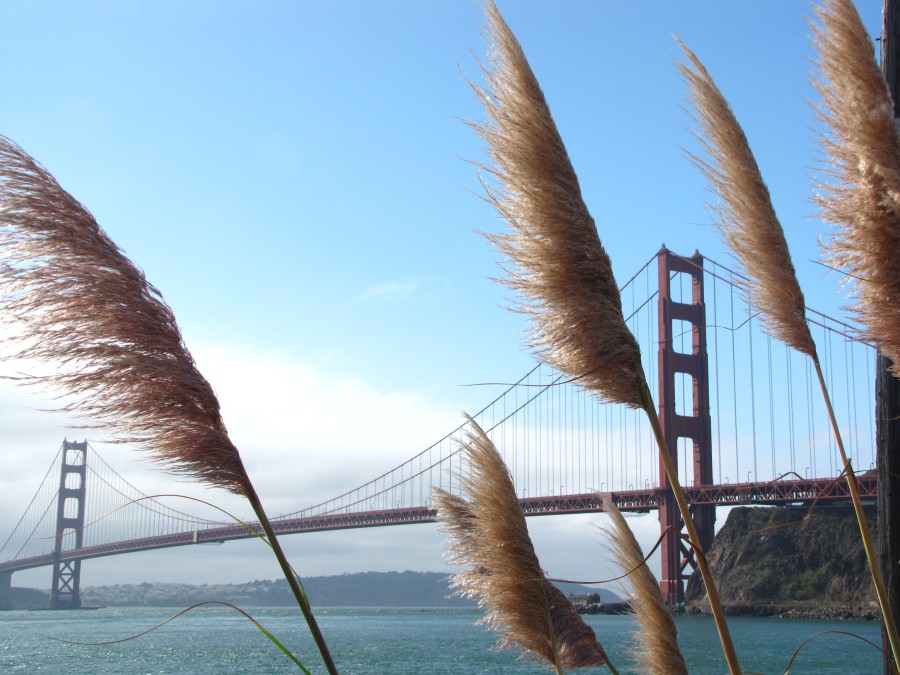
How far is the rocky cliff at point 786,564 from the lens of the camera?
35094 mm

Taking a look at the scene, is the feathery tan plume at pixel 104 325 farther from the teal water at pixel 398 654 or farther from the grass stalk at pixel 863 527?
the teal water at pixel 398 654

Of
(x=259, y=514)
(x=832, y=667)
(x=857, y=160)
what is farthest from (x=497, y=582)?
(x=832, y=667)

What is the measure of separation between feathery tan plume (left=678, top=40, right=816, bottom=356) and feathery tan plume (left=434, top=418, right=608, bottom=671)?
546mm

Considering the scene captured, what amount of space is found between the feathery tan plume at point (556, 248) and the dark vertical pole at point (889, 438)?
1.07 meters

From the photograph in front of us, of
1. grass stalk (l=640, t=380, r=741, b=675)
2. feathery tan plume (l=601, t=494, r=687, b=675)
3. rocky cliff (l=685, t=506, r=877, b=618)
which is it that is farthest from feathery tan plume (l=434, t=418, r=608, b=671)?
rocky cliff (l=685, t=506, r=877, b=618)

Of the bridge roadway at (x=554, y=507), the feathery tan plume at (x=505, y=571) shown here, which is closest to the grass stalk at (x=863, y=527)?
the feathery tan plume at (x=505, y=571)

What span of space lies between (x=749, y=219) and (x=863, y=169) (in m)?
0.19

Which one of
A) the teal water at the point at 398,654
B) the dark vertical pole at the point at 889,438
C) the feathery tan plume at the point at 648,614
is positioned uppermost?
the dark vertical pole at the point at 889,438

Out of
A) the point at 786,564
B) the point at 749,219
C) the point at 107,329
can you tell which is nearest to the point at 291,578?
the point at 107,329

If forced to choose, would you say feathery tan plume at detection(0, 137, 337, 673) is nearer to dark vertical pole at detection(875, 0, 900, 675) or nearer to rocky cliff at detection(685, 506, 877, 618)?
dark vertical pole at detection(875, 0, 900, 675)

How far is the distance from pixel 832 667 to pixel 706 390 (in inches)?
530

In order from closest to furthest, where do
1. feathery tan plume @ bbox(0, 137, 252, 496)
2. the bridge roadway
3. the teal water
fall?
feathery tan plume @ bbox(0, 137, 252, 496) → the teal water → the bridge roadway

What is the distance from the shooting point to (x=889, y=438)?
208cm

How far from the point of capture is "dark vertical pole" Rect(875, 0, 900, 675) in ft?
6.63
